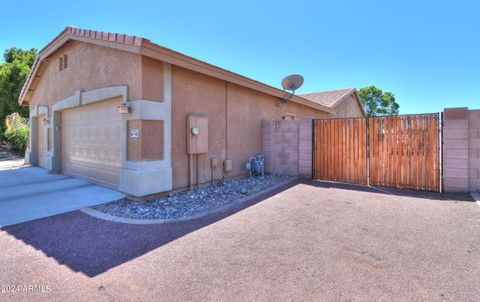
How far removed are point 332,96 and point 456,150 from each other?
11357 mm

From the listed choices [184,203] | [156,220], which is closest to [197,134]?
[184,203]

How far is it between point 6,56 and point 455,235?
30.2 metres

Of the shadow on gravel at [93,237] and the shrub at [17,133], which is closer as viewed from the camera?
the shadow on gravel at [93,237]

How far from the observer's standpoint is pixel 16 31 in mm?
9906

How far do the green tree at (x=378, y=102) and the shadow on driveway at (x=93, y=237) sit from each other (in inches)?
1232

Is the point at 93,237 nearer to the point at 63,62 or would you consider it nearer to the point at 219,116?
the point at 219,116

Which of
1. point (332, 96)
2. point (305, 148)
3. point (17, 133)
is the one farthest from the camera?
point (332, 96)

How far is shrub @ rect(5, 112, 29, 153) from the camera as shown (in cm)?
1396

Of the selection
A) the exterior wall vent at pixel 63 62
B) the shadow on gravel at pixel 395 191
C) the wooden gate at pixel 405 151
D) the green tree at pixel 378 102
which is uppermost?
the green tree at pixel 378 102

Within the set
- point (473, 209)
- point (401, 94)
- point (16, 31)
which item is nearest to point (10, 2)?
point (16, 31)

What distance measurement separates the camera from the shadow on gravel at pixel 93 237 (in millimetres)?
2797

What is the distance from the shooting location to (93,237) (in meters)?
3.40

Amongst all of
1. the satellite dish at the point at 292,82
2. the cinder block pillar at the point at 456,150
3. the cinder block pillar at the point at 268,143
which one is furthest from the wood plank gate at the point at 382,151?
the satellite dish at the point at 292,82

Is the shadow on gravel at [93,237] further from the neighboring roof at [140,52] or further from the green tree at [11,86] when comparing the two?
the green tree at [11,86]
